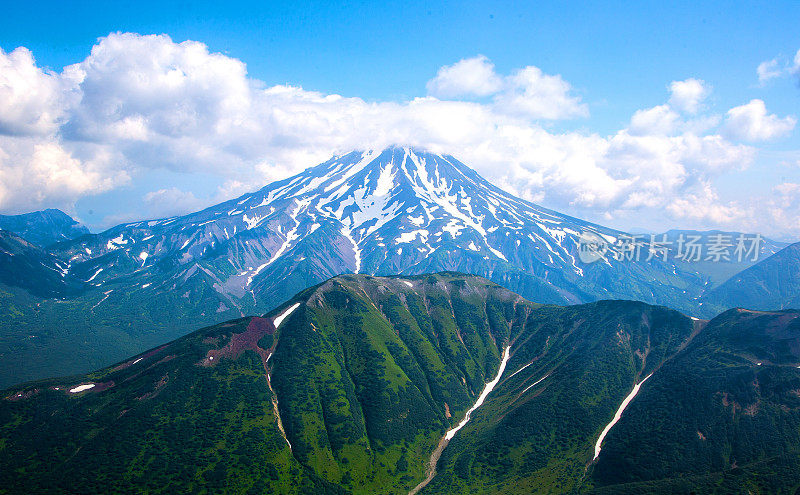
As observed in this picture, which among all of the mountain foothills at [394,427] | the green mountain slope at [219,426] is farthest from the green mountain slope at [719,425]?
the green mountain slope at [219,426]

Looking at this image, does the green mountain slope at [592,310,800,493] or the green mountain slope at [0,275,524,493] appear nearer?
the green mountain slope at [592,310,800,493]

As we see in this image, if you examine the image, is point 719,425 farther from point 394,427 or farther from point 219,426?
point 219,426

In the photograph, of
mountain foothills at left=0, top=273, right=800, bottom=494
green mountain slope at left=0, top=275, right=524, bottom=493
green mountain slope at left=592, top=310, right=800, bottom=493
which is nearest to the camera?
green mountain slope at left=592, top=310, right=800, bottom=493

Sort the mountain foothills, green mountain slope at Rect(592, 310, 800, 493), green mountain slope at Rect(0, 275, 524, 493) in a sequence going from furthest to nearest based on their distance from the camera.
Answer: green mountain slope at Rect(0, 275, 524, 493) < the mountain foothills < green mountain slope at Rect(592, 310, 800, 493)

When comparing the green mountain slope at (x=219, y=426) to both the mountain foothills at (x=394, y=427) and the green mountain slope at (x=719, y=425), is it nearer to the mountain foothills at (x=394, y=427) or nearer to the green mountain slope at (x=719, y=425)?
the mountain foothills at (x=394, y=427)

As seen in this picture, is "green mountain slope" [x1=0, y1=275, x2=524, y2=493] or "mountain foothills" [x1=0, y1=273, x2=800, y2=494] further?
"green mountain slope" [x1=0, y1=275, x2=524, y2=493]

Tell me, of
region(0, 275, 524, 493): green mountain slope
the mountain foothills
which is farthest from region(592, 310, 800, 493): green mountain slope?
region(0, 275, 524, 493): green mountain slope

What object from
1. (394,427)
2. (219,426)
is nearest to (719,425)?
(394,427)

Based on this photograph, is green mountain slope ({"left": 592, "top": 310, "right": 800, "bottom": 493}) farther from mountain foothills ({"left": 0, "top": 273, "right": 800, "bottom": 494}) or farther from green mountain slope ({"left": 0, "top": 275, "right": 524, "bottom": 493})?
green mountain slope ({"left": 0, "top": 275, "right": 524, "bottom": 493})
